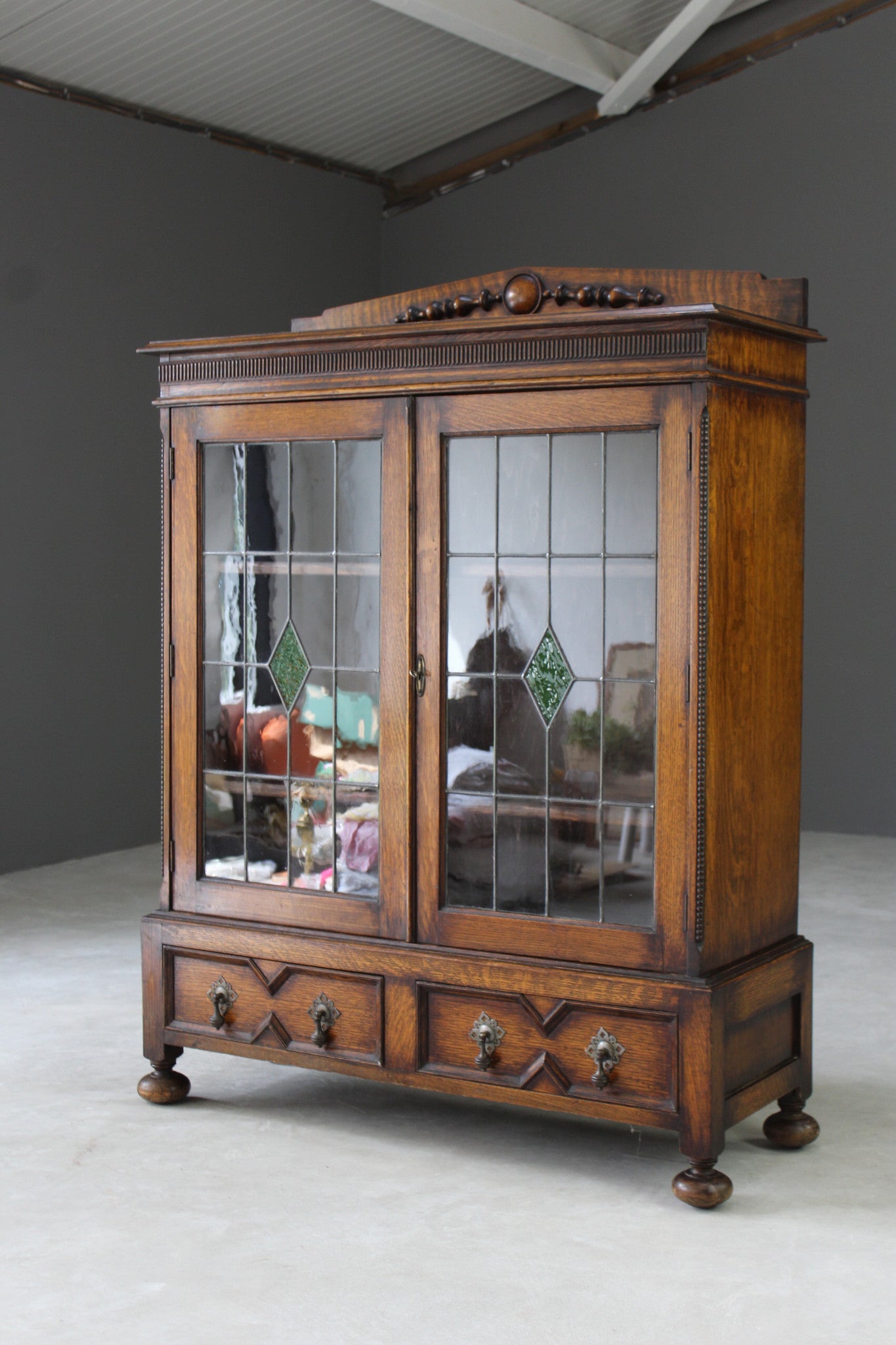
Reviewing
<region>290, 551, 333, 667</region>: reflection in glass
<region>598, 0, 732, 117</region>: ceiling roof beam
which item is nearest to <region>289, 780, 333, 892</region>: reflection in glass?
<region>290, 551, 333, 667</region>: reflection in glass

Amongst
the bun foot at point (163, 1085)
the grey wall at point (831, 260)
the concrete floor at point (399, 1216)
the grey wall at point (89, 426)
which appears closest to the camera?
the concrete floor at point (399, 1216)

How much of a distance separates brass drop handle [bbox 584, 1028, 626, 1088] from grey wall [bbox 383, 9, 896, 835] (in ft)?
13.6

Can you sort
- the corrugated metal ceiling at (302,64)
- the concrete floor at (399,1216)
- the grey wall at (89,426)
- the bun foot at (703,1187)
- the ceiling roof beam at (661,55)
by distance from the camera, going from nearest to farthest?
the concrete floor at (399,1216), the bun foot at (703,1187), the corrugated metal ceiling at (302,64), the grey wall at (89,426), the ceiling roof beam at (661,55)

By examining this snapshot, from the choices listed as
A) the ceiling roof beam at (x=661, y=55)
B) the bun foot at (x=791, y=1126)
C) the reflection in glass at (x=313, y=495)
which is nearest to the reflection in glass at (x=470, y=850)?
the reflection in glass at (x=313, y=495)

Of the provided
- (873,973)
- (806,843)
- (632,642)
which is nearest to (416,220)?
(806,843)

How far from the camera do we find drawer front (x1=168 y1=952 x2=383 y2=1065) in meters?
2.92

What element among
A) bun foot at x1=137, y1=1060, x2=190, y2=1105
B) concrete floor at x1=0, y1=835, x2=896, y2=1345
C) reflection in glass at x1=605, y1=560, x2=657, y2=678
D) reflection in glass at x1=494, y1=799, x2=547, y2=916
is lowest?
concrete floor at x1=0, y1=835, x2=896, y2=1345

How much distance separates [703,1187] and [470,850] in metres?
0.74

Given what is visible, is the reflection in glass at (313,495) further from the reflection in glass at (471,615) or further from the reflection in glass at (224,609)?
the reflection in glass at (471,615)

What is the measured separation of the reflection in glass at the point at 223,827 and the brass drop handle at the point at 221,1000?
0.73 feet

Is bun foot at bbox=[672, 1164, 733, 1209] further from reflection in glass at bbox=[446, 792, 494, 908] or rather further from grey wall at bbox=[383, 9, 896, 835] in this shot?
grey wall at bbox=[383, 9, 896, 835]

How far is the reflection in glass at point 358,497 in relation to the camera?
291 cm

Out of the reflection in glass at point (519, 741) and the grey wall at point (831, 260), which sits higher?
the grey wall at point (831, 260)

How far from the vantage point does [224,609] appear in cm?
312
